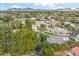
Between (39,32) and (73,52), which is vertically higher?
(39,32)

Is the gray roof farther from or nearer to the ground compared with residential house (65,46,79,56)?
farther from the ground

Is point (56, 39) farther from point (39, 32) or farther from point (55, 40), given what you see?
point (39, 32)

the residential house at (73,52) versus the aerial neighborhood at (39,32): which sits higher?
the aerial neighborhood at (39,32)

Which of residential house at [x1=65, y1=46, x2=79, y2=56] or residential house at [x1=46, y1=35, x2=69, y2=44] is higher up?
residential house at [x1=46, y1=35, x2=69, y2=44]

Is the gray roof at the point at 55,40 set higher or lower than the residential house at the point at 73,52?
higher

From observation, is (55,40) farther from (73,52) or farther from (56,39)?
(73,52)

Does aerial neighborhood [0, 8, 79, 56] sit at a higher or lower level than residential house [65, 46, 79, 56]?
higher

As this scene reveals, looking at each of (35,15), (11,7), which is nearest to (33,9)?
(35,15)

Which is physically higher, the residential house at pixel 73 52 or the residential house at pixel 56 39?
the residential house at pixel 56 39

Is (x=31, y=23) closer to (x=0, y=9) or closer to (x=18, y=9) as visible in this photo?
(x=18, y=9)

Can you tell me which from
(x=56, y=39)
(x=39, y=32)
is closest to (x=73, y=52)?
(x=56, y=39)

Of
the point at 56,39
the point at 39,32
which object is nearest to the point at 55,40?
the point at 56,39
